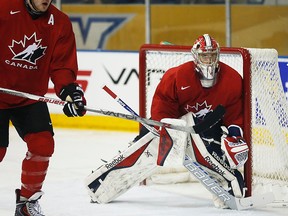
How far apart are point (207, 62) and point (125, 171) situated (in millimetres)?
649

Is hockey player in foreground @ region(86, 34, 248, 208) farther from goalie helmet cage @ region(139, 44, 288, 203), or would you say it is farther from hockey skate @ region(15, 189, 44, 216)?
hockey skate @ region(15, 189, 44, 216)

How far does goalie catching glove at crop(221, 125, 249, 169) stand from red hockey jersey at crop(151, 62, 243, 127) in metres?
0.13

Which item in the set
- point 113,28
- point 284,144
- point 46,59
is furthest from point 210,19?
point 46,59

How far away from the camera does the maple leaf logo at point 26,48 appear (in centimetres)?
404

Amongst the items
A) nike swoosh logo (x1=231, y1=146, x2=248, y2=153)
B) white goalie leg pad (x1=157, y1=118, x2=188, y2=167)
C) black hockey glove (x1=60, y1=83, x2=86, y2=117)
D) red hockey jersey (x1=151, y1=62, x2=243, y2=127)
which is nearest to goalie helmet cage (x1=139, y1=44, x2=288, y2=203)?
red hockey jersey (x1=151, y1=62, x2=243, y2=127)

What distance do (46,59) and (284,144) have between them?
134cm

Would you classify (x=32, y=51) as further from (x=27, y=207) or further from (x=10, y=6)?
(x=27, y=207)

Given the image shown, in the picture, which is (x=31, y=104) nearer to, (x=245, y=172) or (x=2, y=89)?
(x=2, y=89)

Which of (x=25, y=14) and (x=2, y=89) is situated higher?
(x=25, y=14)

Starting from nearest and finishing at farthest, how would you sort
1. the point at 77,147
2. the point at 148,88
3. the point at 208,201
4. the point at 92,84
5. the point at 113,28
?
the point at 208,201 → the point at 148,88 → the point at 77,147 → the point at 92,84 → the point at 113,28

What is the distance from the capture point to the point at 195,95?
4520 mm

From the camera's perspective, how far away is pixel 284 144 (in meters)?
4.79

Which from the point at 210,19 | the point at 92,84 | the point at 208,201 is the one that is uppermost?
the point at 210,19

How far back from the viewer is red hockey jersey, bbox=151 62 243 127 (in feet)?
14.8
